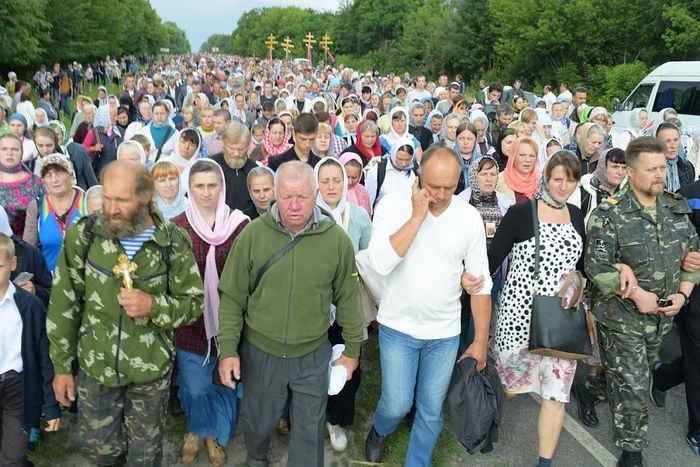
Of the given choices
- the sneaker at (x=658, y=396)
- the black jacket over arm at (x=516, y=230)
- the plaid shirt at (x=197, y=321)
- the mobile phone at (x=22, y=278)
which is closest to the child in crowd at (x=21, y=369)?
the mobile phone at (x=22, y=278)

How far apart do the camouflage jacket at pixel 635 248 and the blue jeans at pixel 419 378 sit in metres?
1.06

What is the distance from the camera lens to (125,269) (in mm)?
2596

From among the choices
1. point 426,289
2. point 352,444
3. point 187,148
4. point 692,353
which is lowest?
point 352,444

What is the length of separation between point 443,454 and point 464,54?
3882 centimetres

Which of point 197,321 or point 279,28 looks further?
point 279,28

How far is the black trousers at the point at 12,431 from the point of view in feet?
9.89

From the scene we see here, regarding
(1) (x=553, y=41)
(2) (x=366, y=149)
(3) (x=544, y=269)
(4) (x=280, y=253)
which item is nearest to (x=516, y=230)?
(3) (x=544, y=269)

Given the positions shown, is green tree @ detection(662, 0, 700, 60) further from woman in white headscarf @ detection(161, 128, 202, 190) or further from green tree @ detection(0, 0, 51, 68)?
green tree @ detection(0, 0, 51, 68)

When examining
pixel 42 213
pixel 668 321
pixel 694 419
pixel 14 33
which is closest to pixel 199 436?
pixel 42 213

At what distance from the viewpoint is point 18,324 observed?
2.98m

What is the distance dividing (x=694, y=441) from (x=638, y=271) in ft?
4.95

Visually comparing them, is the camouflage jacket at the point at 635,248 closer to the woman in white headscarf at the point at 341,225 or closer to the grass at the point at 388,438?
the grass at the point at 388,438

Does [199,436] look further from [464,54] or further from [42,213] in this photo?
[464,54]

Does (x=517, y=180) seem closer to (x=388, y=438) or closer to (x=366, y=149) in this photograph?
(x=366, y=149)
